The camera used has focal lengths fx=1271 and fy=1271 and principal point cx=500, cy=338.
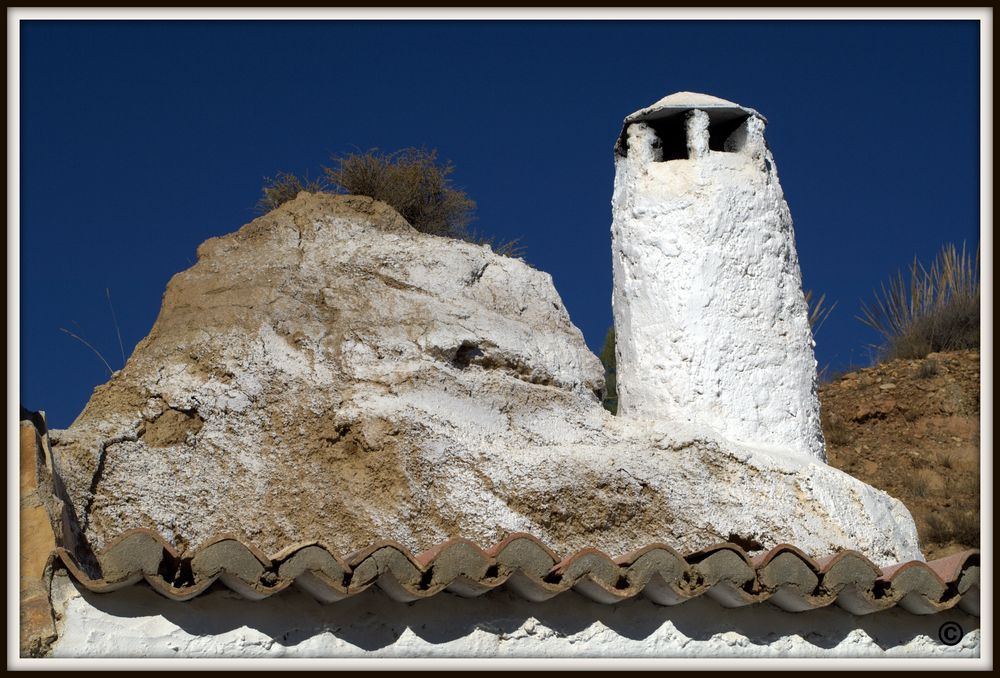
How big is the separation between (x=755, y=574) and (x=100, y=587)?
2.47 meters

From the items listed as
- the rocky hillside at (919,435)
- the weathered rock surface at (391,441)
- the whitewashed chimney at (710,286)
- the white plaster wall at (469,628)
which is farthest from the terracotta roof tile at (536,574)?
the rocky hillside at (919,435)

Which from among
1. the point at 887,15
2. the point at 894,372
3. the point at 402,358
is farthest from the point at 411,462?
the point at 894,372

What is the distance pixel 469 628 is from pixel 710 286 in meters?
3.11

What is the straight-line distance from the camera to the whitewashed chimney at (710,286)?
7.03m

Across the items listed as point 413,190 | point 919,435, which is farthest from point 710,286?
point 919,435

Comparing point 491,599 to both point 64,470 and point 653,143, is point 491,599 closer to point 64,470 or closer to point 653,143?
point 64,470

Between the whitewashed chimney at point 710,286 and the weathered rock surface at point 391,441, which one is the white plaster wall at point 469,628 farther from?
the whitewashed chimney at point 710,286

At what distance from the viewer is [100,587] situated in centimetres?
448

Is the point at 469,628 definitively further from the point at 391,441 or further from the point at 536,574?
the point at 391,441

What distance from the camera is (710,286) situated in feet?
24.0

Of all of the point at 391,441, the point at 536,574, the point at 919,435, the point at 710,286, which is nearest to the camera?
the point at 536,574

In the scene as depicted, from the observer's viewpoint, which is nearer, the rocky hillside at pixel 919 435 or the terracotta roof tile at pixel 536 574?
the terracotta roof tile at pixel 536 574

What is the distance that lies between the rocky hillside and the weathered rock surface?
6601 mm

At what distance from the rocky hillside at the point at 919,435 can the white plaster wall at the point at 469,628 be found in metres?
7.07
